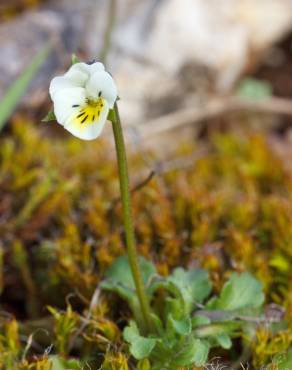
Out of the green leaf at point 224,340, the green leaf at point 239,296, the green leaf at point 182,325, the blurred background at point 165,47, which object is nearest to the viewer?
the green leaf at point 182,325

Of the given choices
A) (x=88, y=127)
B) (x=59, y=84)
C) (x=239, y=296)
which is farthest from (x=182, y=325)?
(x=59, y=84)

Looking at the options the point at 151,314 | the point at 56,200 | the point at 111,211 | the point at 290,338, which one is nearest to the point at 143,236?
the point at 111,211

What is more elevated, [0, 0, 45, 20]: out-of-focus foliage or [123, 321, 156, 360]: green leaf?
[0, 0, 45, 20]: out-of-focus foliage

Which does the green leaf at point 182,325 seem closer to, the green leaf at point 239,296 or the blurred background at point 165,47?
the green leaf at point 239,296

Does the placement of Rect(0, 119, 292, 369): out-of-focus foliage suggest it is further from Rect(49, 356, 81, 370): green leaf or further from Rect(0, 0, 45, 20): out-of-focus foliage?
Rect(0, 0, 45, 20): out-of-focus foliage

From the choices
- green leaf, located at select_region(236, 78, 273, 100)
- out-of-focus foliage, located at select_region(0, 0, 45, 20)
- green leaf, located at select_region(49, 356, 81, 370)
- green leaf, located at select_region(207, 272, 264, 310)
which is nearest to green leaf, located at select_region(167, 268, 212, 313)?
green leaf, located at select_region(207, 272, 264, 310)

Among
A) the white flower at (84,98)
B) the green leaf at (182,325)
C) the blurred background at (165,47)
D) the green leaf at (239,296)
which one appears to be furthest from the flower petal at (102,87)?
the blurred background at (165,47)
